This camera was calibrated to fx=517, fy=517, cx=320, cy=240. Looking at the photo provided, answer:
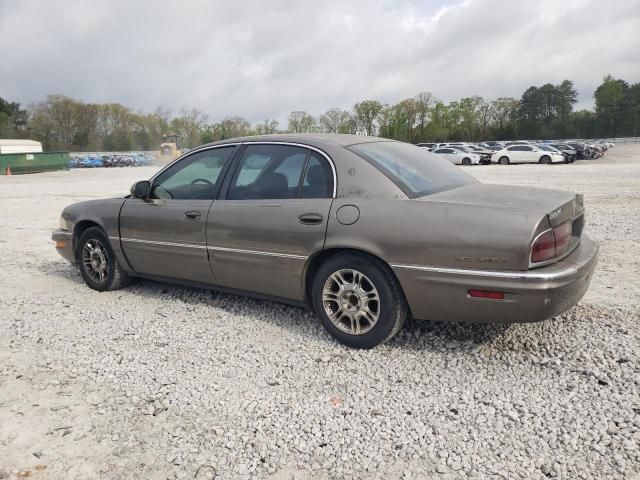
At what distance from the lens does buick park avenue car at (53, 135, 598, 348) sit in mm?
3119

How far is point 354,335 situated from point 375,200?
37.7 inches

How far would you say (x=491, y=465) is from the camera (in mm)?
2391

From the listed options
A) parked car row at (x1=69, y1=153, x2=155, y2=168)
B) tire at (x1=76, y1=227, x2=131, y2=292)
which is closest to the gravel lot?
tire at (x1=76, y1=227, x2=131, y2=292)

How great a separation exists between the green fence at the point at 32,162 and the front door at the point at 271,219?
41.3 m

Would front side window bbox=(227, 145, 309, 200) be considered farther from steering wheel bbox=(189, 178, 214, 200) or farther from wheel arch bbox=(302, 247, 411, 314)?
wheel arch bbox=(302, 247, 411, 314)

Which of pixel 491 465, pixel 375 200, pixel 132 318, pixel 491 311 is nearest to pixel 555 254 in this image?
pixel 491 311

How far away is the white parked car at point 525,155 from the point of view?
34.6 m

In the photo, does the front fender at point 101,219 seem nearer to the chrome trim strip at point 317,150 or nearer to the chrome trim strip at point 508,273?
the chrome trim strip at point 317,150

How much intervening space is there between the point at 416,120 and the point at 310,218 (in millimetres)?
96699

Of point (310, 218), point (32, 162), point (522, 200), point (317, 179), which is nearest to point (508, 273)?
point (522, 200)

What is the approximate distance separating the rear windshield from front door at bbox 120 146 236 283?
4.31ft

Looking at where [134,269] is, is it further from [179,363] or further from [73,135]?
[73,135]

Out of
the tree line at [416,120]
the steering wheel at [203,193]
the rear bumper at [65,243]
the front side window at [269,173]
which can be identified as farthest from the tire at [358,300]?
the tree line at [416,120]

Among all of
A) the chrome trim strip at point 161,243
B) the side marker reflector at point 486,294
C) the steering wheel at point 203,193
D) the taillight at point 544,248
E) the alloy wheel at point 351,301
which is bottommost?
the alloy wheel at point 351,301
